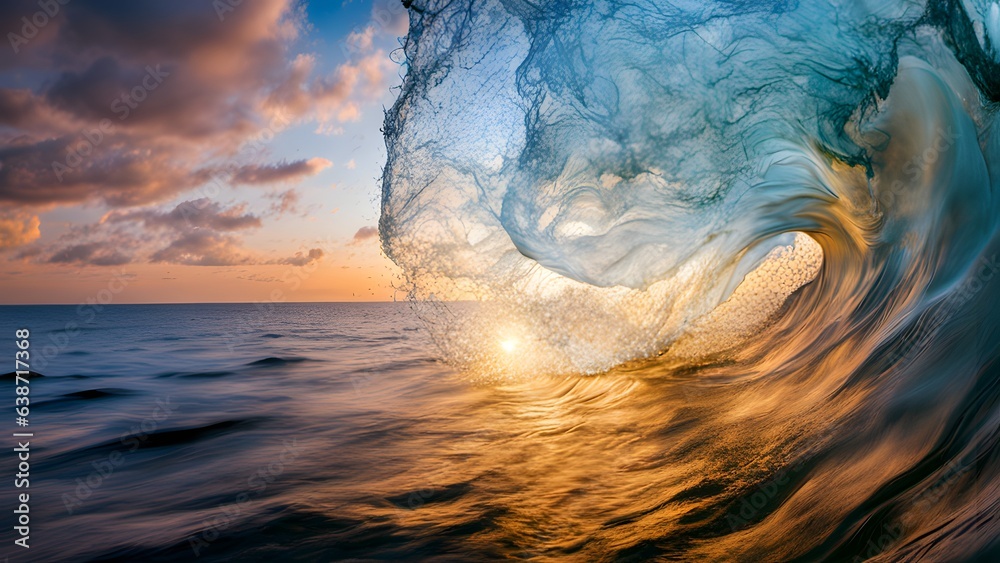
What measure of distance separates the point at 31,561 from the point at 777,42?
7099 millimetres

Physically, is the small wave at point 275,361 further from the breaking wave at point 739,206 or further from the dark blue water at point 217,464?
the breaking wave at point 739,206

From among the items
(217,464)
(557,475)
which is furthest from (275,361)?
(557,475)

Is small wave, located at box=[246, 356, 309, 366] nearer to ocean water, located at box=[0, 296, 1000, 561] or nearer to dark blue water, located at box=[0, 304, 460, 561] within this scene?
dark blue water, located at box=[0, 304, 460, 561]

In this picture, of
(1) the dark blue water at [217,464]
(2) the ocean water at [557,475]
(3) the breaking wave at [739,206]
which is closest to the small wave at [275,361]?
(1) the dark blue water at [217,464]

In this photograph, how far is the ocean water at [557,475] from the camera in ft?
9.82

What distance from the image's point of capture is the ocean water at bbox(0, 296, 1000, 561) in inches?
118

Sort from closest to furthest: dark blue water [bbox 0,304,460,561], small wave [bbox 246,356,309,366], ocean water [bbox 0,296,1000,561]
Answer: ocean water [bbox 0,296,1000,561]
dark blue water [bbox 0,304,460,561]
small wave [bbox 246,356,309,366]

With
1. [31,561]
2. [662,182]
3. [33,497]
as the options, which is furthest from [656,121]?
[33,497]

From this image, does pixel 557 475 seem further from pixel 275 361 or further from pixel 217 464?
pixel 275 361

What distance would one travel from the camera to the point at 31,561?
3686mm

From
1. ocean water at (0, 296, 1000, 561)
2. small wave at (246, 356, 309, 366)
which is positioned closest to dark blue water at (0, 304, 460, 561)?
ocean water at (0, 296, 1000, 561)

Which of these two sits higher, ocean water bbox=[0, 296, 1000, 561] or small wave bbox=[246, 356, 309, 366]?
small wave bbox=[246, 356, 309, 366]

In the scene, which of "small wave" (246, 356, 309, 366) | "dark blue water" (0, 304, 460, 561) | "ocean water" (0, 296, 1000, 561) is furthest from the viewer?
"small wave" (246, 356, 309, 366)

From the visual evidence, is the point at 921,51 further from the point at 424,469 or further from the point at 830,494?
the point at 424,469
